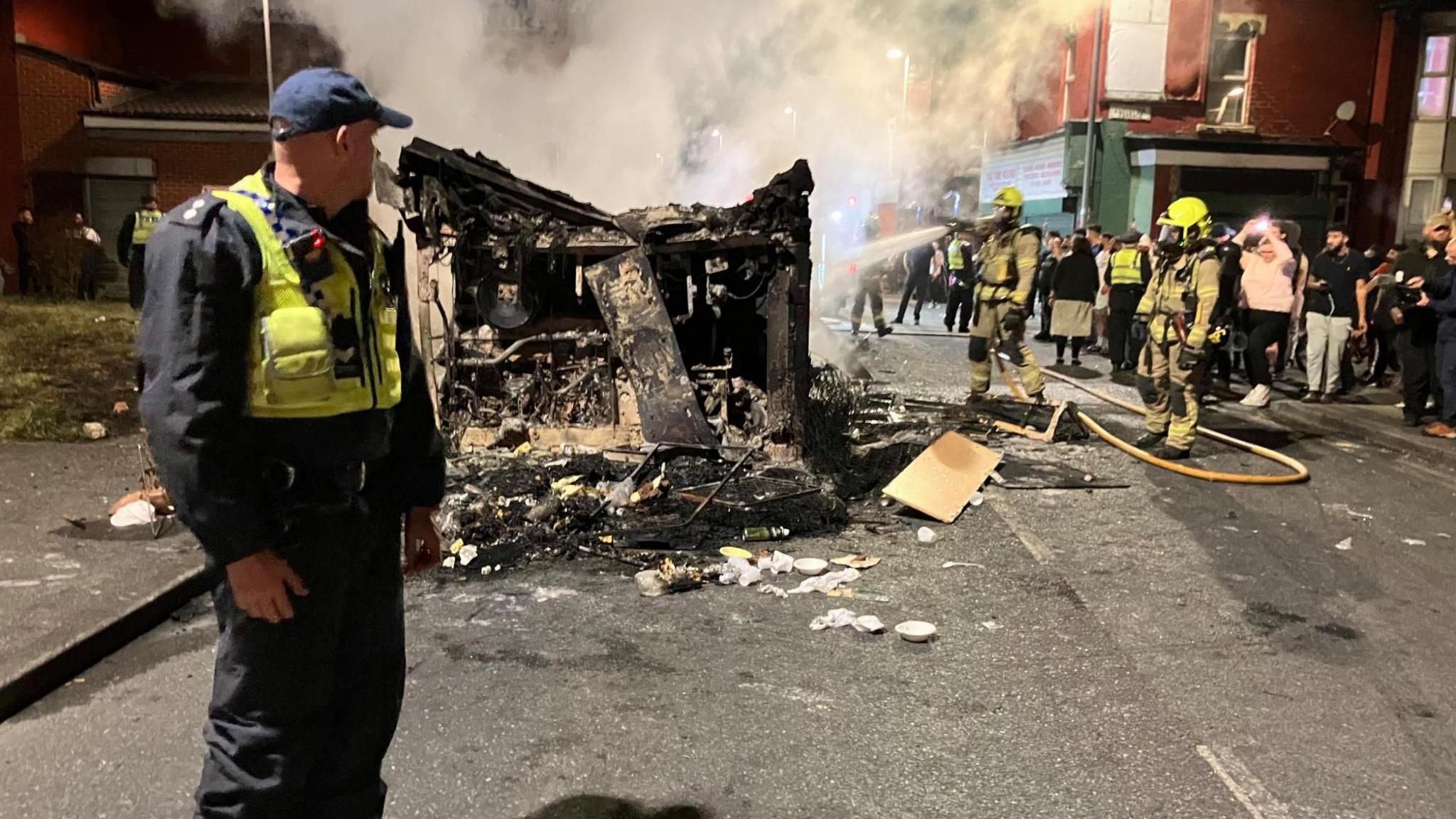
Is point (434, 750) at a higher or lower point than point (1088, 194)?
lower

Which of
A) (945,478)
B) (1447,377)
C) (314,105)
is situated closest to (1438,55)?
Result: (1447,377)

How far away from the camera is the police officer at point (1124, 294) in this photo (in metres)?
11.2

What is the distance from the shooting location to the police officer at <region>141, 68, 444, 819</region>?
5.81ft

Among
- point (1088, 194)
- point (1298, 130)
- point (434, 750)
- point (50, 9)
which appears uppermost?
point (50, 9)

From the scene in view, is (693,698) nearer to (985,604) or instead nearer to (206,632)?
(985,604)

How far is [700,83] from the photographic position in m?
17.8

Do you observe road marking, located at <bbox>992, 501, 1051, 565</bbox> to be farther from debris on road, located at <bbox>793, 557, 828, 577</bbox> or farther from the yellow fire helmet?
the yellow fire helmet

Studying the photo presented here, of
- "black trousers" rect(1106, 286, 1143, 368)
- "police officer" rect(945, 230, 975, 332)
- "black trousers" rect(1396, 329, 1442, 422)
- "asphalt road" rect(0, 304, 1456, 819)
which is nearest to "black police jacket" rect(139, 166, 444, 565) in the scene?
"asphalt road" rect(0, 304, 1456, 819)

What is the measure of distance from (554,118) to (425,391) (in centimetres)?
1367

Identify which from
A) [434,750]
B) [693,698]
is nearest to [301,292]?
[434,750]

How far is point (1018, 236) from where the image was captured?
853 cm

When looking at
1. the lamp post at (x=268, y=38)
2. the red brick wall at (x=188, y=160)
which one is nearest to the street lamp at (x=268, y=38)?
the lamp post at (x=268, y=38)

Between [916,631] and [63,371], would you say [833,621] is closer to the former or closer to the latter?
[916,631]

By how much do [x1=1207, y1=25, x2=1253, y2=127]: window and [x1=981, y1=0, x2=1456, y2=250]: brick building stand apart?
Answer: 19 mm
